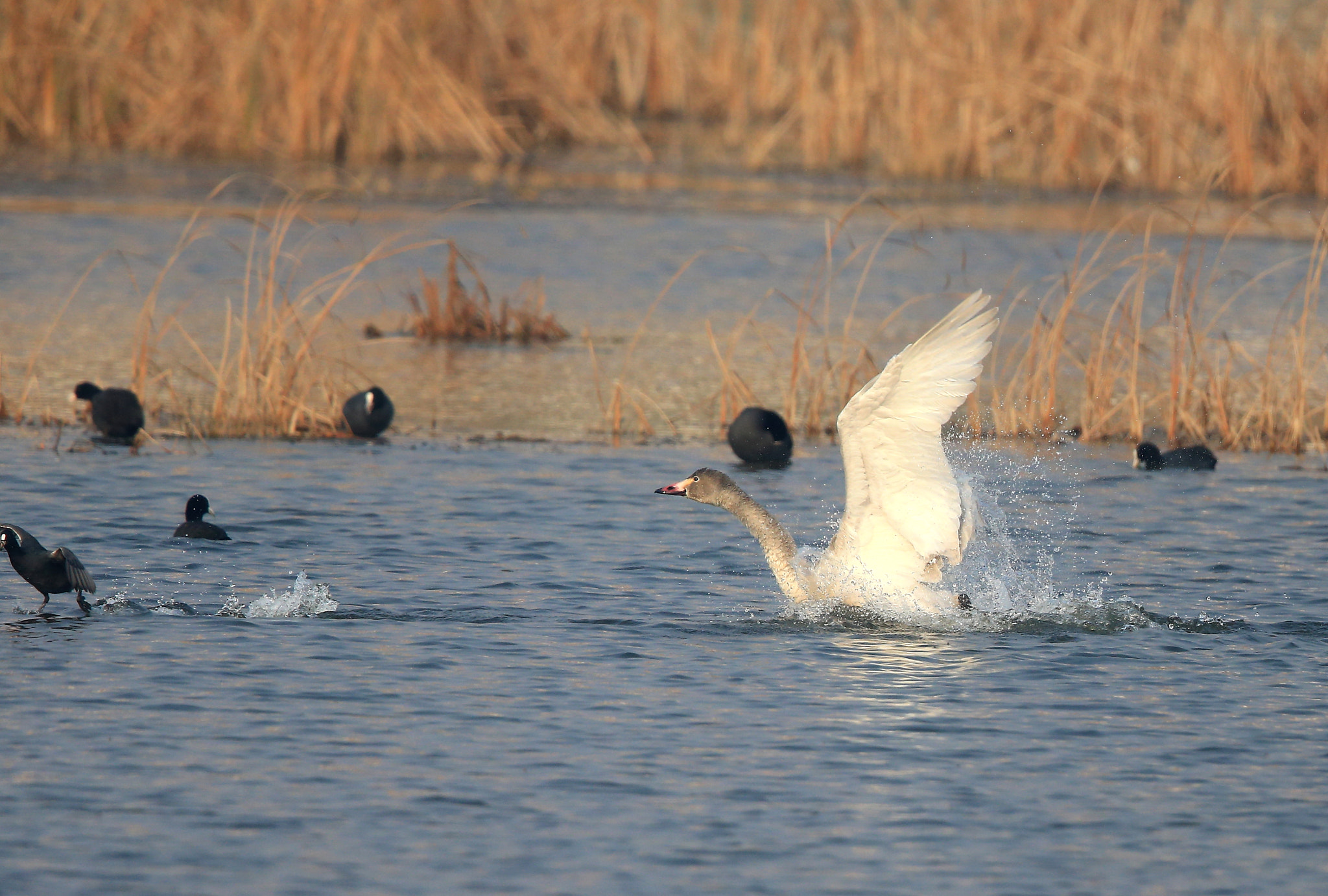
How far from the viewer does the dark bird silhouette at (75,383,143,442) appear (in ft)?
40.4

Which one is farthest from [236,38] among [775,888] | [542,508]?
[775,888]

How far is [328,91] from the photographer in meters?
23.6

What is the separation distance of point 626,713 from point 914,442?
1723mm

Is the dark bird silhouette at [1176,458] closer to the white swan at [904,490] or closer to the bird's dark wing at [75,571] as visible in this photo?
the white swan at [904,490]

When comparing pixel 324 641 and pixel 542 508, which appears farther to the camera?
pixel 542 508

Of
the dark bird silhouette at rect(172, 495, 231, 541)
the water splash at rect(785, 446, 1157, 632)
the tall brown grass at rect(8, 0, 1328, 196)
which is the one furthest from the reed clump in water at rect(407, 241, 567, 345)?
the dark bird silhouette at rect(172, 495, 231, 541)

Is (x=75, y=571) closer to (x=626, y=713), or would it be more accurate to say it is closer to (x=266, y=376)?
(x=626, y=713)

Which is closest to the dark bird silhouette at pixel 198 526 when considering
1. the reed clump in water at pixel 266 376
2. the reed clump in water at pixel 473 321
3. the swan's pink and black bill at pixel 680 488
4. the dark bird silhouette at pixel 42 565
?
the dark bird silhouette at pixel 42 565

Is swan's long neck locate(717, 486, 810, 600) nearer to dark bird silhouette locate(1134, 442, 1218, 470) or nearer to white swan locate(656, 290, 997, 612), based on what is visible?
white swan locate(656, 290, 997, 612)

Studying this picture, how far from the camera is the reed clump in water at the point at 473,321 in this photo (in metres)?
16.6

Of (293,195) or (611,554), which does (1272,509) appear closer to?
(611,554)

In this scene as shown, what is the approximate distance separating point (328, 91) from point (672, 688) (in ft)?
57.7

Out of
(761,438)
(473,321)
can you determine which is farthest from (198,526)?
(473,321)

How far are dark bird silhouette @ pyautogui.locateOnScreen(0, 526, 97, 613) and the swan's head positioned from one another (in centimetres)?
271
